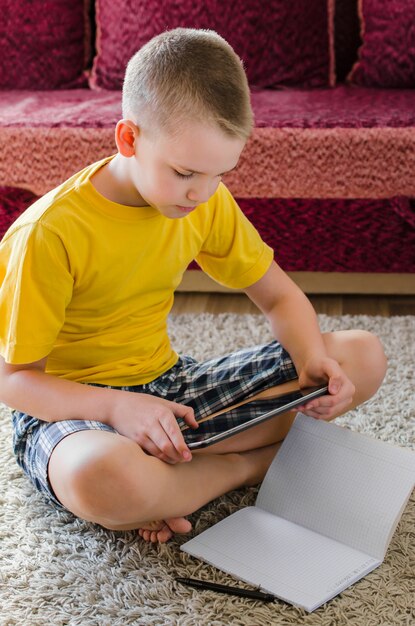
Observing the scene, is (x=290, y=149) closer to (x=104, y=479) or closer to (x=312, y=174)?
(x=312, y=174)

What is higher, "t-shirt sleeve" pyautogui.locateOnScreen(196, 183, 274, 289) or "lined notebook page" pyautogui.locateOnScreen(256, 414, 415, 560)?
"t-shirt sleeve" pyautogui.locateOnScreen(196, 183, 274, 289)

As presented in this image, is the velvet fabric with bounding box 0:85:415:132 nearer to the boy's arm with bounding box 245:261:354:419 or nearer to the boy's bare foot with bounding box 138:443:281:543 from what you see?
the boy's arm with bounding box 245:261:354:419

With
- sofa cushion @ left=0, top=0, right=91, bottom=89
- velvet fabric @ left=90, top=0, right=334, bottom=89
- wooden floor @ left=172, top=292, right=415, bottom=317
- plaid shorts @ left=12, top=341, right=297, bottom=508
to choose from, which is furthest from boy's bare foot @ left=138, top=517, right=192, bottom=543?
sofa cushion @ left=0, top=0, right=91, bottom=89

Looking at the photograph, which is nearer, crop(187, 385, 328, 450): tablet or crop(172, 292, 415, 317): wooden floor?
crop(187, 385, 328, 450): tablet

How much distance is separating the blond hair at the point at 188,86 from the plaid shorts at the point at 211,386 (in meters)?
0.37

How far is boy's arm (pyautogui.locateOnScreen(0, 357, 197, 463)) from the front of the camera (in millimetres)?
1071

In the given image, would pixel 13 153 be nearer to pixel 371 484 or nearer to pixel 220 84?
pixel 220 84

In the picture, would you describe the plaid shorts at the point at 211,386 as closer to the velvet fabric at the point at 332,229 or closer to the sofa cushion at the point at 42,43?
the velvet fabric at the point at 332,229

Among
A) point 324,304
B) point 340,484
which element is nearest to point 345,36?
point 324,304

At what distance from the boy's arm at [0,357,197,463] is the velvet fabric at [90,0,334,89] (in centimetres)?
126

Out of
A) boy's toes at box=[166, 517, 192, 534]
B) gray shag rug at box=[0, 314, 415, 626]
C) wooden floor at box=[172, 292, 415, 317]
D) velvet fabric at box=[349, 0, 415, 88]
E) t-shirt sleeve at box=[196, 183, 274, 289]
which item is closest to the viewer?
gray shag rug at box=[0, 314, 415, 626]

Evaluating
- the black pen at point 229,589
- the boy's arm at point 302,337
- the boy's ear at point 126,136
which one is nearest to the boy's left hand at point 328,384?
the boy's arm at point 302,337

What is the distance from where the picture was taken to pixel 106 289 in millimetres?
1165

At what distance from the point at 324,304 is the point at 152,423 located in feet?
3.17
